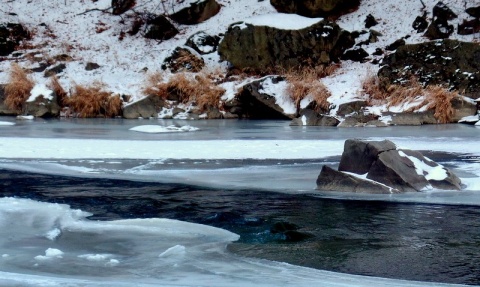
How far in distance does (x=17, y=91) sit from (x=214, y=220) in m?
17.0

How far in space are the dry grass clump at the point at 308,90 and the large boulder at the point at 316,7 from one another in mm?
4962

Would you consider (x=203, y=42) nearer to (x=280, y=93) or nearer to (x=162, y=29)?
(x=162, y=29)

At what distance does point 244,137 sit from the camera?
596 inches

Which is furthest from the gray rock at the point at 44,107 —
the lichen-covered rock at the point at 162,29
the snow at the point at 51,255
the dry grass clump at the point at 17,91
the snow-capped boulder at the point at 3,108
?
the snow at the point at 51,255

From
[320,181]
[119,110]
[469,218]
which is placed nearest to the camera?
[469,218]

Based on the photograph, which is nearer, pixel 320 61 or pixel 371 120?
pixel 371 120

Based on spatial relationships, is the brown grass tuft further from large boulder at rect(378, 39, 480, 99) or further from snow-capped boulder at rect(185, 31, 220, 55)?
large boulder at rect(378, 39, 480, 99)

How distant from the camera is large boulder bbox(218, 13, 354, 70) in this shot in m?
24.3

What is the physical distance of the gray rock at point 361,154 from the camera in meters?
9.20

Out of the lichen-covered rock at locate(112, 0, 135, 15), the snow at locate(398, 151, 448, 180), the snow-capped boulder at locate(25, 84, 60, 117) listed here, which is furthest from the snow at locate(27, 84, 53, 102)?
the snow at locate(398, 151, 448, 180)

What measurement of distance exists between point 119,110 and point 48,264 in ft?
57.1

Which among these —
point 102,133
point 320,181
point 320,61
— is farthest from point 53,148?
point 320,61

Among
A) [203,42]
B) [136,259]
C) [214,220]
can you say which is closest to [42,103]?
[203,42]

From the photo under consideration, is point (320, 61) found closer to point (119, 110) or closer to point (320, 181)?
point (119, 110)
